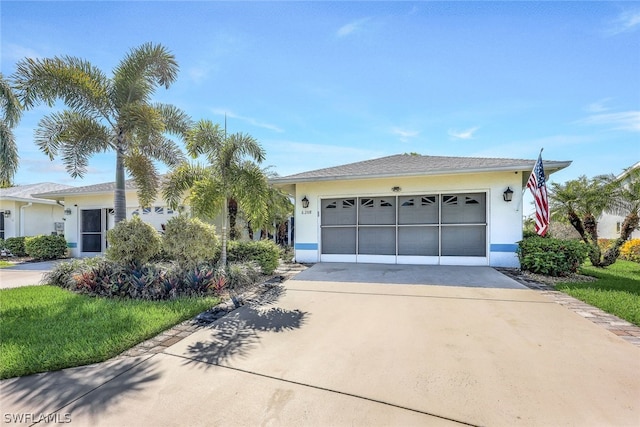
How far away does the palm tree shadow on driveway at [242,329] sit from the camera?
3180 mm

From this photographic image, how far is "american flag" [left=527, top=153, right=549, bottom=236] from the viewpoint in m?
6.96

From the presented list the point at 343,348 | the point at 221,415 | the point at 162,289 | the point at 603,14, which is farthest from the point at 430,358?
the point at 603,14

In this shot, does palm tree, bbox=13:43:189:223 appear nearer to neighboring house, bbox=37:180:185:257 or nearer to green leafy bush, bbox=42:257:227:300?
green leafy bush, bbox=42:257:227:300

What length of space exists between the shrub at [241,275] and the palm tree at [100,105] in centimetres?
342

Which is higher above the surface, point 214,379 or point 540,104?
point 540,104

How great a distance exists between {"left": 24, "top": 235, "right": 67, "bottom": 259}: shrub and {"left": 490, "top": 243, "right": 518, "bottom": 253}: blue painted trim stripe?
16913 millimetres

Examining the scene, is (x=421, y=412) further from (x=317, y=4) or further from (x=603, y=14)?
(x=603, y=14)

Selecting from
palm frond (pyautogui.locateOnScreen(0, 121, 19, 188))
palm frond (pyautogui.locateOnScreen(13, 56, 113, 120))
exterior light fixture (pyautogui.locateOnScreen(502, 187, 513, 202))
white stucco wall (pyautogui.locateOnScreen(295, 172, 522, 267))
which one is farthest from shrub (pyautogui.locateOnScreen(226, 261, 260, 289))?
palm frond (pyautogui.locateOnScreen(0, 121, 19, 188))

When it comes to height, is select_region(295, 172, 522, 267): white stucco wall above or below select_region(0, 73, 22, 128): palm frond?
below

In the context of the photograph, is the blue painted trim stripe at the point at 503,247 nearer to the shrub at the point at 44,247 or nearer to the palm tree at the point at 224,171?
the palm tree at the point at 224,171

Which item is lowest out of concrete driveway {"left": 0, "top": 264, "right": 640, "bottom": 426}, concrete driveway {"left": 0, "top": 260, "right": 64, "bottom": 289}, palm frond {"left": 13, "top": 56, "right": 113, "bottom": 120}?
concrete driveway {"left": 0, "top": 260, "right": 64, "bottom": 289}

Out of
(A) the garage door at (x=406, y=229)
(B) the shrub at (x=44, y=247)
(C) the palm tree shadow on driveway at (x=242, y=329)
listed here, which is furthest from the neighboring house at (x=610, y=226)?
(B) the shrub at (x=44, y=247)

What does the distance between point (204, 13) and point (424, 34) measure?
508cm

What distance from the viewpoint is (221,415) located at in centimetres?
214
